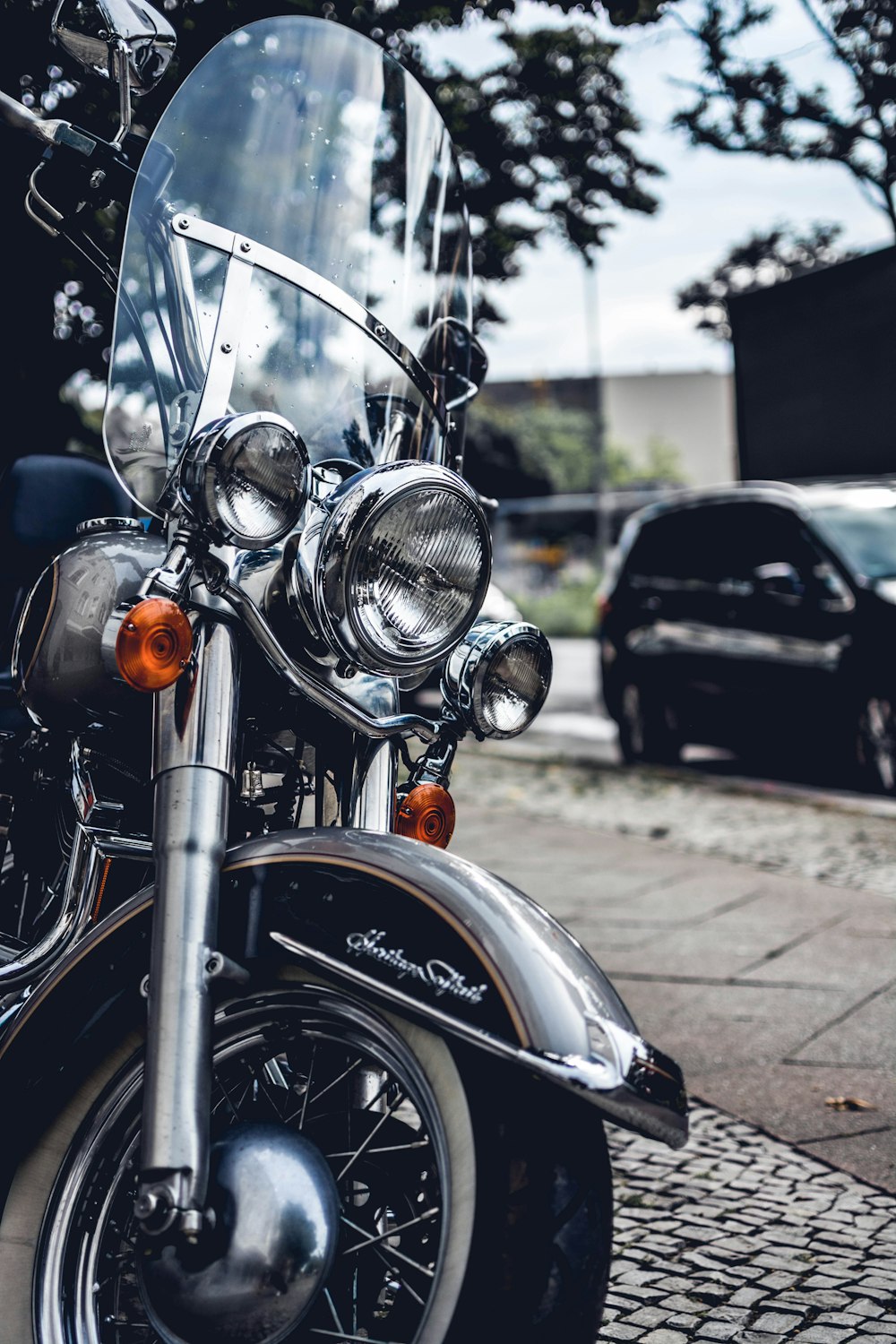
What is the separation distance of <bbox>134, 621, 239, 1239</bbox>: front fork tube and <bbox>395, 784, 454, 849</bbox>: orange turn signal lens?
13.6 inches

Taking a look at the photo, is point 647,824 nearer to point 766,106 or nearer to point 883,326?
point 766,106

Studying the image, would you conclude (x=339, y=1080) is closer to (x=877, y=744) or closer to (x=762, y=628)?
(x=877, y=744)

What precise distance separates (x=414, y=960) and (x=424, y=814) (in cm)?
45

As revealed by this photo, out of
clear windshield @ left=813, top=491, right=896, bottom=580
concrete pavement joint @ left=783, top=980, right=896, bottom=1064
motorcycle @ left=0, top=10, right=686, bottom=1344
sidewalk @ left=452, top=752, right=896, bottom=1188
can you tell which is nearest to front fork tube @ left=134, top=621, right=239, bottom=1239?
motorcycle @ left=0, top=10, right=686, bottom=1344

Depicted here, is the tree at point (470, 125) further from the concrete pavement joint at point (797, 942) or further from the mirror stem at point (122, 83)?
the concrete pavement joint at point (797, 942)

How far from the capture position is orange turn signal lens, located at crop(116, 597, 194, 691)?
69.5 inches

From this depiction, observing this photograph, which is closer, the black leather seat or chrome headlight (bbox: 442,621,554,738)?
chrome headlight (bbox: 442,621,554,738)

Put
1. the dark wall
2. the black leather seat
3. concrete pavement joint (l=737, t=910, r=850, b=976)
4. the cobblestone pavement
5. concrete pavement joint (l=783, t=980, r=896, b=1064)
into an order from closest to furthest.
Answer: the cobblestone pavement
the black leather seat
concrete pavement joint (l=783, t=980, r=896, b=1064)
concrete pavement joint (l=737, t=910, r=850, b=976)
the dark wall

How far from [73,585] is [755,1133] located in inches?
78.3

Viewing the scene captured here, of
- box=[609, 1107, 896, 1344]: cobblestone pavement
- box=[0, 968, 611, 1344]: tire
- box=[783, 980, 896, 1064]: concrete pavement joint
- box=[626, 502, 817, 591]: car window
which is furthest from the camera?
box=[626, 502, 817, 591]: car window

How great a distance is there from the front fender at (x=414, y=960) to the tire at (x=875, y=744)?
236 inches

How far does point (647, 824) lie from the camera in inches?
279

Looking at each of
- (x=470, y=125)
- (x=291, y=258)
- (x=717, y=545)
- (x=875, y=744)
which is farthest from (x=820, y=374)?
(x=291, y=258)

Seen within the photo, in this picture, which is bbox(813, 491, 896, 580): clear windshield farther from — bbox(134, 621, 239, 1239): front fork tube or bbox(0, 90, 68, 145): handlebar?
bbox(134, 621, 239, 1239): front fork tube
